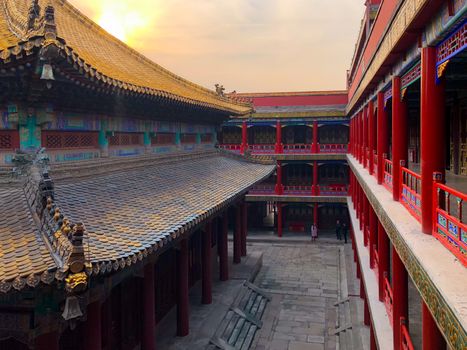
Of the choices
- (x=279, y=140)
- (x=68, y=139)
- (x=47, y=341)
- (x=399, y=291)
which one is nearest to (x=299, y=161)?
(x=279, y=140)

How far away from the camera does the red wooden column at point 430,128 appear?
17.5 ft

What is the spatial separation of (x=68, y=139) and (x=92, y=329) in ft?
13.2

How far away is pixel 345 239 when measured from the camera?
26.9 m

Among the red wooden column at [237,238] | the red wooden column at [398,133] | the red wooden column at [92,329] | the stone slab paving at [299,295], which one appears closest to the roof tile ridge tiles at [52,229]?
the red wooden column at [92,329]

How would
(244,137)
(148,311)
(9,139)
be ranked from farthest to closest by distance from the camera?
(244,137) → (148,311) → (9,139)

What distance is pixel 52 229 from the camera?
5715mm

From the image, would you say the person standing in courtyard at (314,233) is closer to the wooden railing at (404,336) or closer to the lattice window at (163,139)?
the lattice window at (163,139)

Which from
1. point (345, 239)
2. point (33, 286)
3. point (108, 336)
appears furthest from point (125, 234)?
point (345, 239)

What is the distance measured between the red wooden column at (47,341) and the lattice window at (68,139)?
365cm

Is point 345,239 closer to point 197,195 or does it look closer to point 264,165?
point 264,165

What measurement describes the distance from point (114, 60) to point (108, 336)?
23.6ft

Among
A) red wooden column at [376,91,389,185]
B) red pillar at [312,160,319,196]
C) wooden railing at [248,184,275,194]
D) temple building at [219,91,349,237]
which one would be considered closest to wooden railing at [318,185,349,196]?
temple building at [219,91,349,237]

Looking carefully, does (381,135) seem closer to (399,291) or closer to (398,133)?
(398,133)

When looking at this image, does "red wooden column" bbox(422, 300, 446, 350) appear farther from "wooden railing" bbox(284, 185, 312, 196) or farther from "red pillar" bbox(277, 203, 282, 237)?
"wooden railing" bbox(284, 185, 312, 196)
